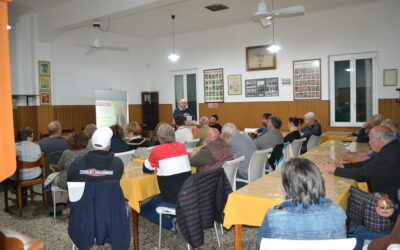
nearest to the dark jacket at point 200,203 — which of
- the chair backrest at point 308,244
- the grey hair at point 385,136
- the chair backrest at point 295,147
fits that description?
the chair backrest at point 308,244

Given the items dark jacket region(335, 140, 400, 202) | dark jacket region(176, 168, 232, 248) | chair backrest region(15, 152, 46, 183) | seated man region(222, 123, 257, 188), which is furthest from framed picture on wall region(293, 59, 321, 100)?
chair backrest region(15, 152, 46, 183)

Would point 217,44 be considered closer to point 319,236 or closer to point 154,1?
point 154,1

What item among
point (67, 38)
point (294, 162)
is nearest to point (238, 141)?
point (294, 162)

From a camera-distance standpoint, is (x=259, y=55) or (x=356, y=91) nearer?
(x=356, y=91)

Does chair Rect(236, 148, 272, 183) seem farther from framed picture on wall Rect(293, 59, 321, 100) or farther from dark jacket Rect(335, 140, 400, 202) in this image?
framed picture on wall Rect(293, 59, 321, 100)

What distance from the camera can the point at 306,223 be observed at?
5.69 feet

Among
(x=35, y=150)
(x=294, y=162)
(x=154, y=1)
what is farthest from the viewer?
(x=154, y=1)

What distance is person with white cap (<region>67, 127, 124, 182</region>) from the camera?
2.70 metres

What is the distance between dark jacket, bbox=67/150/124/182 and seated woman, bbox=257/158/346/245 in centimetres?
149

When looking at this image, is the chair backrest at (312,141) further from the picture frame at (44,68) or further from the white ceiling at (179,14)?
the picture frame at (44,68)

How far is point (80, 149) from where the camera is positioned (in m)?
4.31

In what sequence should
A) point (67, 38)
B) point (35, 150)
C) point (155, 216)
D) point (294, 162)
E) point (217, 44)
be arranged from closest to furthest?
point (294, 162) → point (155, 216) → point (35, 150) → point (67, 38) → point (217, 44)

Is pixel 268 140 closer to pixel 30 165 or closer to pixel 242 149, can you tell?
pixel 242 149

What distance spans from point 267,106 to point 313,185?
7871mm
